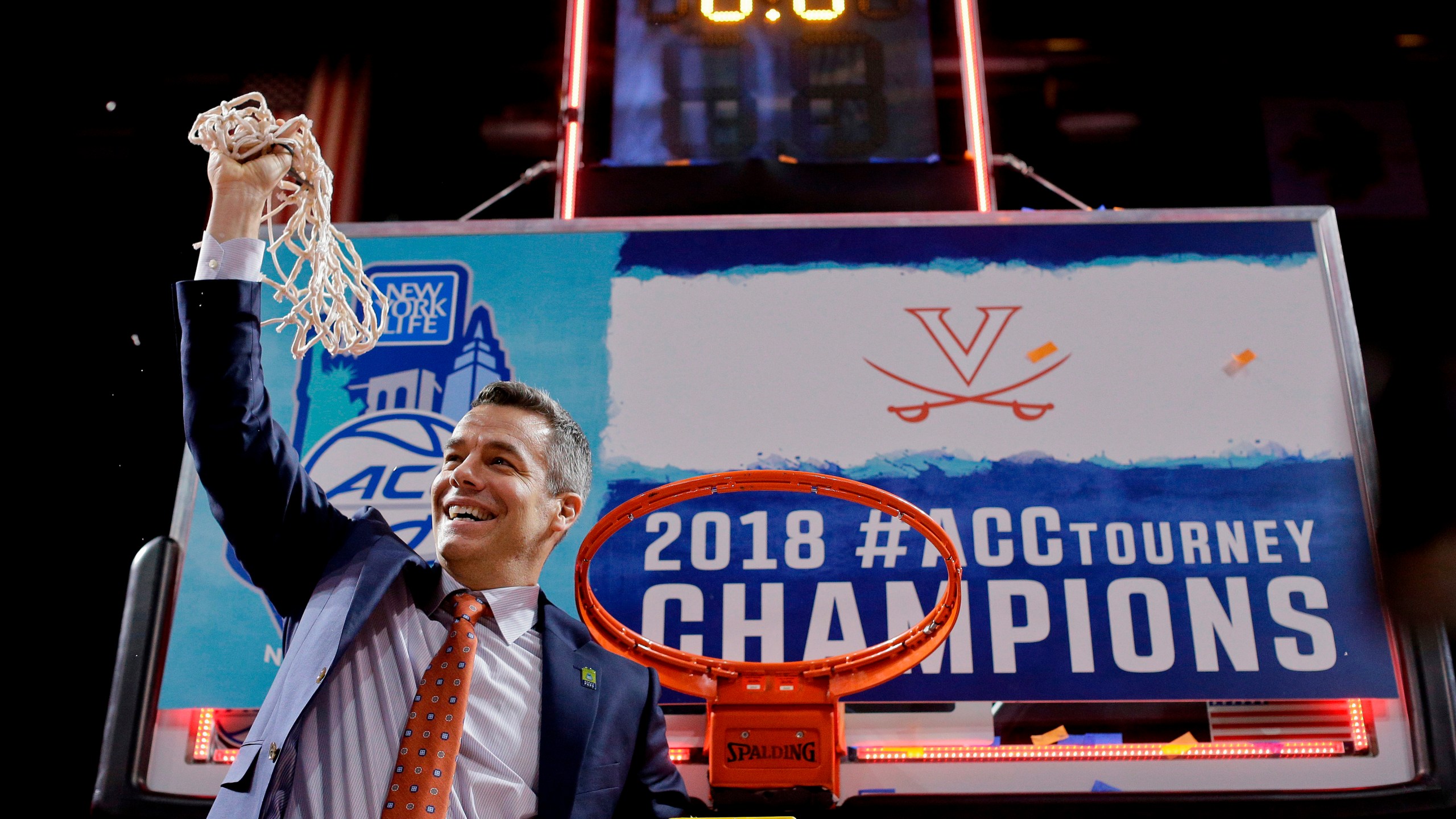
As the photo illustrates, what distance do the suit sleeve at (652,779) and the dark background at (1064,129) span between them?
3800 millimetres

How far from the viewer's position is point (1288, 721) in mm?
3324

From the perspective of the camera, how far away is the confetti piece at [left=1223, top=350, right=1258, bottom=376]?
386cm

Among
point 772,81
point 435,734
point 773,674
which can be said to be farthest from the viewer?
point 772,81

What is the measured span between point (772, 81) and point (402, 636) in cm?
351

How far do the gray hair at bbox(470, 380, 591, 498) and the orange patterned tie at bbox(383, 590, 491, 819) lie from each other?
18.5 inches

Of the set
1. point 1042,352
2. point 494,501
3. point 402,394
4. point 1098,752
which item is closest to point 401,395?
point 402,394

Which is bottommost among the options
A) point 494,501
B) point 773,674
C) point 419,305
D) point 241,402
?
point 773,674

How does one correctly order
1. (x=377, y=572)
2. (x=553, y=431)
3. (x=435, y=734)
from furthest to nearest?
1. (x=553, y=431)
2. (x=377, y=572)
3. (x=435, y=734)

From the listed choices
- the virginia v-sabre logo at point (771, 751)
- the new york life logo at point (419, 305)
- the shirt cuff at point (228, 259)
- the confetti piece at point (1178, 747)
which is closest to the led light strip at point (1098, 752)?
the confetti piece at point (1178, 747)

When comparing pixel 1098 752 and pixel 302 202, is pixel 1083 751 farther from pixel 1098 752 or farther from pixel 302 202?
pixel 302 202

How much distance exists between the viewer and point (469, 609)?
214cm

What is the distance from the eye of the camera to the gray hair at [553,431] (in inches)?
95.4

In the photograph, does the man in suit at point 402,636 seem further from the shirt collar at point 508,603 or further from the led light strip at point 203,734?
the led light strip at point 203,734

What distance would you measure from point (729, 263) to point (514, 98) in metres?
3.30
